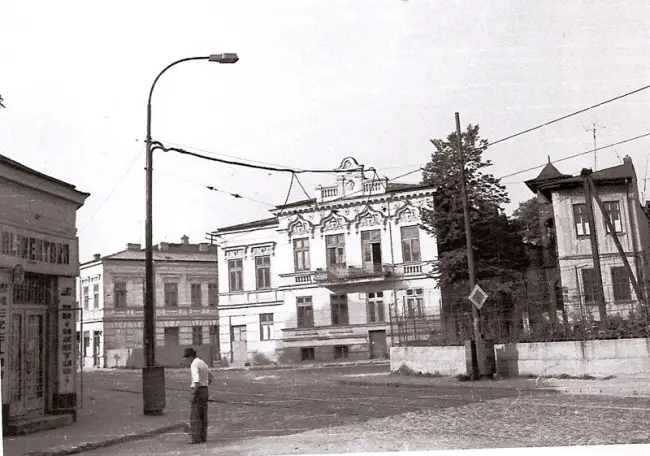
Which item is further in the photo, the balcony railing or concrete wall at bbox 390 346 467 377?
concrete wall at bbox 390 346 467 377

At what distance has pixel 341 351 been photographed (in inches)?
567

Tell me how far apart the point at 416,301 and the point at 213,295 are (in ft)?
15.5

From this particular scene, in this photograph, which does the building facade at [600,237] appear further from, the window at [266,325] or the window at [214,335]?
the window at [214,335]

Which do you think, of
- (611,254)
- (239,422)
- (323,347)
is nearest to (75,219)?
(239,422)

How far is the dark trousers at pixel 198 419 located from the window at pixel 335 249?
6.30 metres

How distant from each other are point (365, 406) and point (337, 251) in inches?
194

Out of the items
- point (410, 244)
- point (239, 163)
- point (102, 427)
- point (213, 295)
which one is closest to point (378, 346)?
point (410, 244)

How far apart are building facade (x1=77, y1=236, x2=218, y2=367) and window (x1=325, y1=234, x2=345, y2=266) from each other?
241 cm

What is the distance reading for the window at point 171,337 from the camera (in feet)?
39.7

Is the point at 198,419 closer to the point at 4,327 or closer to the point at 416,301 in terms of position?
the point at 4,327

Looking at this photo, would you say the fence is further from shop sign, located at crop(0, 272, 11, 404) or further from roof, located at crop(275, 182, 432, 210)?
shop sign, located at crop(0, 272, 11, 404)

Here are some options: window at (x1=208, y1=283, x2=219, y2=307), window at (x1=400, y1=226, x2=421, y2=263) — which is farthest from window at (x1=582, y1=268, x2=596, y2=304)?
window at (x1=208, y1=283, x2=219, y2=307)

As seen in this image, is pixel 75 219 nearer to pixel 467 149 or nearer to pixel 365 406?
pixel 365 406

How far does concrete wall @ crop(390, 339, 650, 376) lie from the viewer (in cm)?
1180
